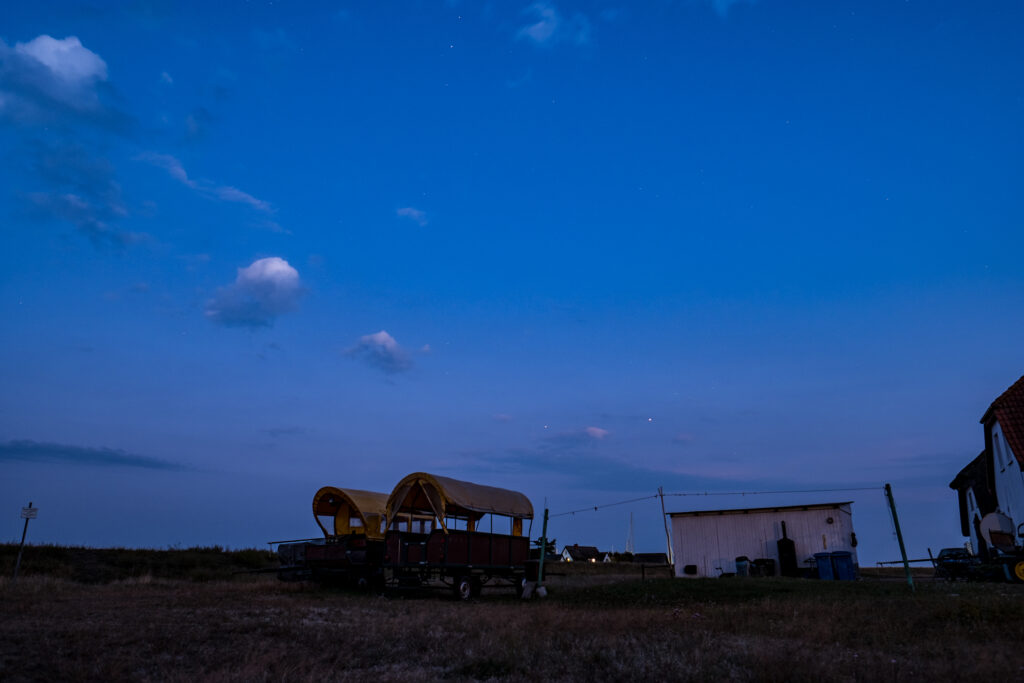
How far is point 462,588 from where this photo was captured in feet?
60.5

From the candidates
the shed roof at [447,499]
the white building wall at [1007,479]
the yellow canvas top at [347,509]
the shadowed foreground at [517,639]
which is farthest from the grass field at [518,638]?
the white building wall at [1007,479]

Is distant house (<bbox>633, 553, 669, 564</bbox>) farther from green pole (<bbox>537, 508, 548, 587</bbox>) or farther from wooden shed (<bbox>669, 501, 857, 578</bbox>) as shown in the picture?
green pole (<bbox>537, 508, 548, 587</bbox>)

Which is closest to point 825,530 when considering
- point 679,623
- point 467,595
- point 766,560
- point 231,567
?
point 766,560

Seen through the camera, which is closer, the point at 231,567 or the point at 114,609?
the point at 114,609

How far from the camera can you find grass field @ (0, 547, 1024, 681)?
25.0 feet

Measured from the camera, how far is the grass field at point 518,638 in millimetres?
7617

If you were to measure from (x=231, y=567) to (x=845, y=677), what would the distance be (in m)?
29.6

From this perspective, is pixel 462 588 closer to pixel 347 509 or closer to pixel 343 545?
pixel 343 545

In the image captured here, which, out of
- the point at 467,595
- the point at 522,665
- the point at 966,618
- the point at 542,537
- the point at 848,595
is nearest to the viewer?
the point at 522,665

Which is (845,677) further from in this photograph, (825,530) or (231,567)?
(231,567)

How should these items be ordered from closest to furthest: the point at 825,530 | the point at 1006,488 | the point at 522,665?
1. the point at 522,665
2. the point at 1006,488
3. the point at 825,530

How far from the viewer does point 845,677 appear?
712 centimetres

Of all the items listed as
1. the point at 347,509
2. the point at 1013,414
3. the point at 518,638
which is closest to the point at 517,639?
the point at 518,638

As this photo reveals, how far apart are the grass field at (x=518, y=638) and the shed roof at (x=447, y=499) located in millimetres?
3160
